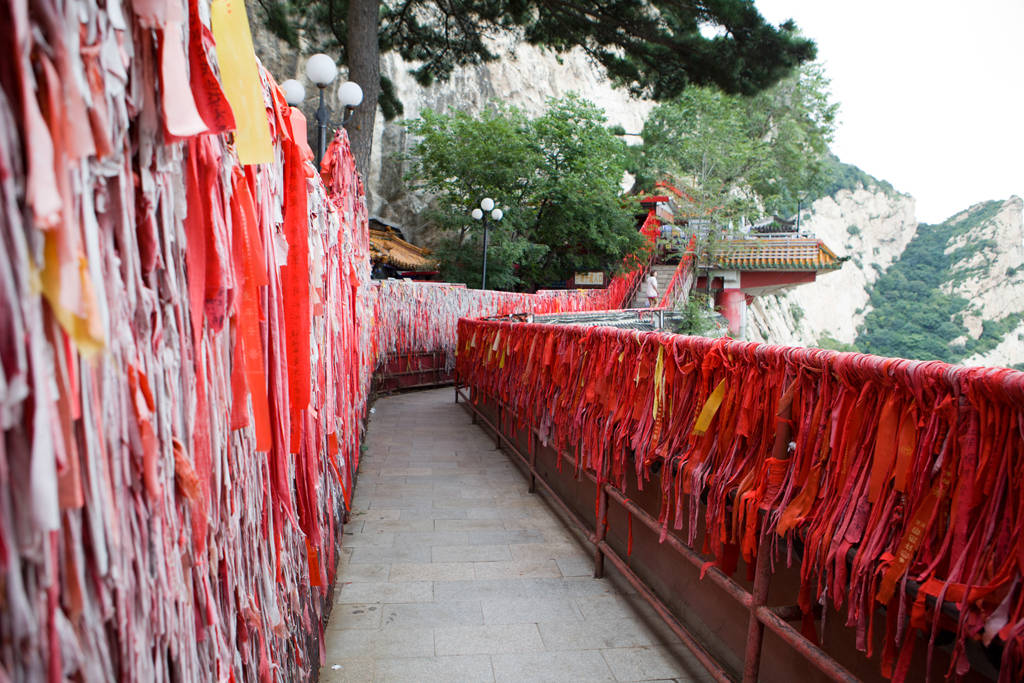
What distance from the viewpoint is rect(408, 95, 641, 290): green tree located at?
1922 centimetres

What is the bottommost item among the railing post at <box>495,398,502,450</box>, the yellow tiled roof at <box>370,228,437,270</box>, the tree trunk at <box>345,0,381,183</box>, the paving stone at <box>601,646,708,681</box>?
the paving stone at <box>601,646,708,681</box>

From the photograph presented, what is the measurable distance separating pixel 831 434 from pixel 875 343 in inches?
1865

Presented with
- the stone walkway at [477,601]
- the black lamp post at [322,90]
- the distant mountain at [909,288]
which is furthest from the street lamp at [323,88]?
the distant mountain at [909,288]

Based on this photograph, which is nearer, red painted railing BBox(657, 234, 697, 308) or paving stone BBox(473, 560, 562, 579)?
paving stone BBox(473, 560, 562, 579)

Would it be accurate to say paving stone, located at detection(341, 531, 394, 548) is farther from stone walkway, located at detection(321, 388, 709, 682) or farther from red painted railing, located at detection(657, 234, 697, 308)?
red painted railing, located at detection(657, 234, 697, 308)

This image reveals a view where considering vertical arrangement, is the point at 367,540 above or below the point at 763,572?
below

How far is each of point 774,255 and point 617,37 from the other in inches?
503

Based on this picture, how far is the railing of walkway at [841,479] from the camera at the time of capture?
1.28 m

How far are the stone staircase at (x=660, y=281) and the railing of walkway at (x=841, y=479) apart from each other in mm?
18541

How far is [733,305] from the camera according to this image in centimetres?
2119

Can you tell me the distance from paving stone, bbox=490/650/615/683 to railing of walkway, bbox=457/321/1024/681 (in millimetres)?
412

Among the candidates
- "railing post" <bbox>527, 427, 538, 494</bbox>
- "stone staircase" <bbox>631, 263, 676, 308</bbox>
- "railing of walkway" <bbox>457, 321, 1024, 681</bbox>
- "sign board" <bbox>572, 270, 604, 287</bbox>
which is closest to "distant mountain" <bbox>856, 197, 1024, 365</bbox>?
"stone staircase" <bbox>631, 263, 676, 308</bbox>

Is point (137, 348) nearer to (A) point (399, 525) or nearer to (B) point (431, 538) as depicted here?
(B) point (431, 538)

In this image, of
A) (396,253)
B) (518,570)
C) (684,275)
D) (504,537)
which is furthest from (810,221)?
(518,570)
